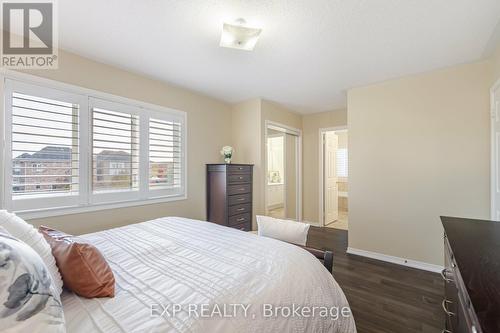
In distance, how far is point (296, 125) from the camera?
16.1 feet

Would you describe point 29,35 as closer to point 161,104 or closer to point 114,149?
point 114,149

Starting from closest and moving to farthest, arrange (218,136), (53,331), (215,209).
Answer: (53,331), (215,209), (218,136)

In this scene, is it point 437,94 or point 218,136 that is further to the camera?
point 218,136

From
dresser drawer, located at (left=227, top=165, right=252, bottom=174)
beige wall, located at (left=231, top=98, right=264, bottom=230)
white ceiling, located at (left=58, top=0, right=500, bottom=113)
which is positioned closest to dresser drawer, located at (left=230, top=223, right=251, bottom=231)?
beige wall, located at (left=231, top=98, right=264, bottom=230)

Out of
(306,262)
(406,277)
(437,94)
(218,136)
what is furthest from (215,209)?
(437,94)

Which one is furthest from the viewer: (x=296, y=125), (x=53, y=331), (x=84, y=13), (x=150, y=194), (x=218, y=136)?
(x=296, y=125)

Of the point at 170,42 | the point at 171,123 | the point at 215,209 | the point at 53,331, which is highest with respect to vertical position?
the point at 170,42

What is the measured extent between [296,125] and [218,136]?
1904 mm

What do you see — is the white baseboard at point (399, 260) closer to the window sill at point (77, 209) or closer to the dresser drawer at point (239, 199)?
the dresser drawer at point (239, 199)

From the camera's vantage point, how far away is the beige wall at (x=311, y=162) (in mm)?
4875

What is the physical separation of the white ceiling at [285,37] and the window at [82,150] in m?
0.56

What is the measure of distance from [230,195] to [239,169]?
445mm

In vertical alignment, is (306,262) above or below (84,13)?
below

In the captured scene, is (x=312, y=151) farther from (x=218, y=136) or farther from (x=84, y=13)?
(x=84, y=13)
